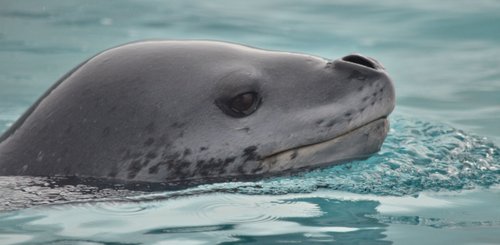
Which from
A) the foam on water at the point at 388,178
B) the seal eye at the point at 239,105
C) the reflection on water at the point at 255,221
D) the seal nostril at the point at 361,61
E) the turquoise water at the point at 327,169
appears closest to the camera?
the reflection on water at the point at 255,221

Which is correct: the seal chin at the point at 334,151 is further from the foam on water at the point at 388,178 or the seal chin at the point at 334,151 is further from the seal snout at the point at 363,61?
the seal snout at the point at 363,61

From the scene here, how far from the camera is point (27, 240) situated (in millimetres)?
5035

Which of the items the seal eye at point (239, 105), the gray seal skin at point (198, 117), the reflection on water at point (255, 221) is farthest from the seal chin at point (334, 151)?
the seal eye at point (239, 105)

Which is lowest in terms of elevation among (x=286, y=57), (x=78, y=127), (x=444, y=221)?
(x=444, y=221)

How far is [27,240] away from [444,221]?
223 cm

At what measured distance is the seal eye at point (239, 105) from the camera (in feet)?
18.7

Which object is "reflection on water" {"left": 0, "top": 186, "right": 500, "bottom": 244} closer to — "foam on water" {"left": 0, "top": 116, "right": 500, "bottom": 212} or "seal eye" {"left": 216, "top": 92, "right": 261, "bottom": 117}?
"foam on water" {"left": 0, "top": 116, "right": 500, "bottom": 212}

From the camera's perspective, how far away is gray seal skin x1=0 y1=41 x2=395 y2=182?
5539 millimetres

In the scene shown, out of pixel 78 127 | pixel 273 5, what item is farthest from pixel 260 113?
pixel 273 5

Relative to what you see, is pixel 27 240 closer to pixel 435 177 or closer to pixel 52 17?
pixel 435 177

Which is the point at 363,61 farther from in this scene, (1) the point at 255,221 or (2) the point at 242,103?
(1) the point at 255,221

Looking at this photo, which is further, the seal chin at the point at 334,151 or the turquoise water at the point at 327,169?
the seal chin at the point at 334,151

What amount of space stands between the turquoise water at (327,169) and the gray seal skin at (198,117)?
0.43ft

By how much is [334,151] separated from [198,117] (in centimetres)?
81
